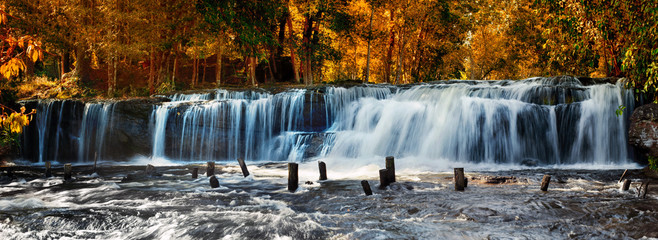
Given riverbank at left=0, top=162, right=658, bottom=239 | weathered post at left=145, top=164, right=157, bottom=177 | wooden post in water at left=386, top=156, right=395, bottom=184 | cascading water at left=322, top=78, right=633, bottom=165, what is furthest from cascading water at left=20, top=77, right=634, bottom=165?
wooden post in water at left=386, top=156, right=395, bottom=184

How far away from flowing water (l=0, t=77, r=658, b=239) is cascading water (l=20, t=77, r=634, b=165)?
0.19ft

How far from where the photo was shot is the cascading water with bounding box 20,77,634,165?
1623cm

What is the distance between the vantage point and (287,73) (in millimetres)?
32000

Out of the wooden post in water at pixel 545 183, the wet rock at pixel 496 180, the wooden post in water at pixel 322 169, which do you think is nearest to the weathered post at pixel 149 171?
the wooden post in water at pixel 322 169

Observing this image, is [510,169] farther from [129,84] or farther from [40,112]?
[129,84]

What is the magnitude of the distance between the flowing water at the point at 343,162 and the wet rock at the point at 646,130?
117 centimetres

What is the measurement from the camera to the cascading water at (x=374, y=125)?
16234mm

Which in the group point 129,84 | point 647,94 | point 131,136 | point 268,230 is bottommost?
point 268,230

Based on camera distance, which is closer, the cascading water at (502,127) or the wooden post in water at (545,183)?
the wooden post in water at (545,183)

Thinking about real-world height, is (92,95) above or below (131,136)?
above

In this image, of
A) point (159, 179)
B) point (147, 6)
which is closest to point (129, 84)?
point (147, 6)

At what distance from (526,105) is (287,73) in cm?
1834

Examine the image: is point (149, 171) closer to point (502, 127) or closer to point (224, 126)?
point (224, 126)

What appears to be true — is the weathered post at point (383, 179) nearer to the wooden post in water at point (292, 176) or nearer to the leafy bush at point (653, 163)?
the wooden post in water at point (292, 176)
